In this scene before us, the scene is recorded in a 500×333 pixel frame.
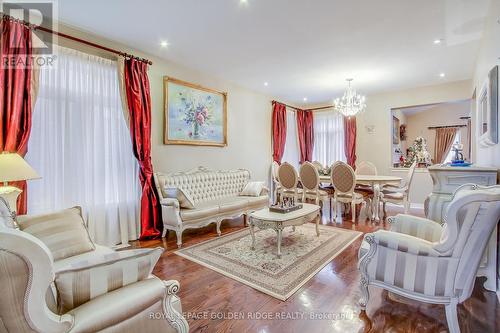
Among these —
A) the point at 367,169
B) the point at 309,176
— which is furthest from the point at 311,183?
the point at 367,169

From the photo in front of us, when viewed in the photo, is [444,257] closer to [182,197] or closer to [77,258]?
[77,258]

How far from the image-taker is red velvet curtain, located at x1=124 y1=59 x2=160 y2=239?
3.71m

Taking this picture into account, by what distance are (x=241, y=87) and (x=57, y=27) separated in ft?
11.5

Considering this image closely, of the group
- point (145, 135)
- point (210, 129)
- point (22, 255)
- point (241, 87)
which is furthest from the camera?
point (241, 87)

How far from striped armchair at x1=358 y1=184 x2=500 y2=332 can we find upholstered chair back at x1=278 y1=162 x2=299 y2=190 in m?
3.36

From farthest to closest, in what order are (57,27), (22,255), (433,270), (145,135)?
(145,135)
(57,27)
(433,270)
(22,255)

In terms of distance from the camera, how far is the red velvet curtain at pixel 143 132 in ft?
12.2

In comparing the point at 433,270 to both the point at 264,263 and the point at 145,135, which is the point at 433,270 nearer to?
the point at 264,263

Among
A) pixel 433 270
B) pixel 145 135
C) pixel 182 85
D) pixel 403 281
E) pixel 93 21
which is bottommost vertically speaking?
pixel 403 281

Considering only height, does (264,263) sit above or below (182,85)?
below

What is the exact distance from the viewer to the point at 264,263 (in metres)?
2.92

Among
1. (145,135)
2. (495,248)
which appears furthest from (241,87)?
(495,248)

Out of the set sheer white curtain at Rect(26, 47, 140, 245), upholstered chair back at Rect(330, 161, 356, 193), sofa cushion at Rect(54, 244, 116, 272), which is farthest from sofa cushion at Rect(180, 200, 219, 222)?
→ upholstered chair back at Rect(330, 161, 356, 193)

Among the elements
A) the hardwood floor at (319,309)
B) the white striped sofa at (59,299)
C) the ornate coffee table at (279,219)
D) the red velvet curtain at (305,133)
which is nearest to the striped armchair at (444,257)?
the hardwood floor at (319,309)
